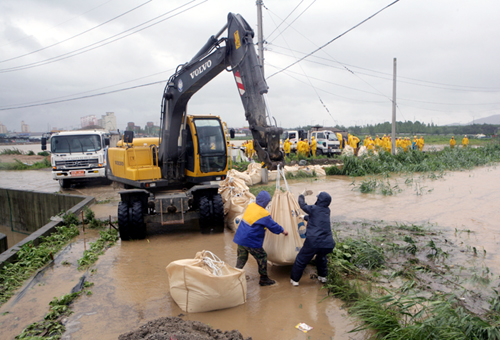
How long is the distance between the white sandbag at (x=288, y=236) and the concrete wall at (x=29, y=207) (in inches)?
313

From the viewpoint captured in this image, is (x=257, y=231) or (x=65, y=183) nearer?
(x=257, y=231)

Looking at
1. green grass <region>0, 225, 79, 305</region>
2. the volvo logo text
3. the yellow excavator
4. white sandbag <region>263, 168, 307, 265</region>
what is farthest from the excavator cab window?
green grass <region>0, 225, 79, 305</region>

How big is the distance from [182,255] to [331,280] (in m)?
2.80

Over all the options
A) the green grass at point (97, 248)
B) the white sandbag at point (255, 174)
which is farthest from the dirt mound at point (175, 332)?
the white sandbag at point (255, 174)

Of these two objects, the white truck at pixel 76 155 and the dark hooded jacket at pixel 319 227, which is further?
the white truck at pixel 76 155

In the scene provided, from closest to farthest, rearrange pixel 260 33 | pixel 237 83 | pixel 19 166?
pixel 237 83 → pixel 260 33 → pixel 19 166

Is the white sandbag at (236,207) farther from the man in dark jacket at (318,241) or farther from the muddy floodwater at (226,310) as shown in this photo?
the man in dark jacket at (318,241)

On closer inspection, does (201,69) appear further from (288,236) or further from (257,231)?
(288,236)

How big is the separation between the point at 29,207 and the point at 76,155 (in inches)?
114

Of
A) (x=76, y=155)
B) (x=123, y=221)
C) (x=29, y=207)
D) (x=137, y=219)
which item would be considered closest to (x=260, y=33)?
(x=76, y=155)

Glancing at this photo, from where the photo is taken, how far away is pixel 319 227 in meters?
4.51

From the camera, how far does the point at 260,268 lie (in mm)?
4719

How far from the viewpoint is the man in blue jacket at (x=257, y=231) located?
4574 millimetres

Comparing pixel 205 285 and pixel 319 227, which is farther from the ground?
pixel 319 227
